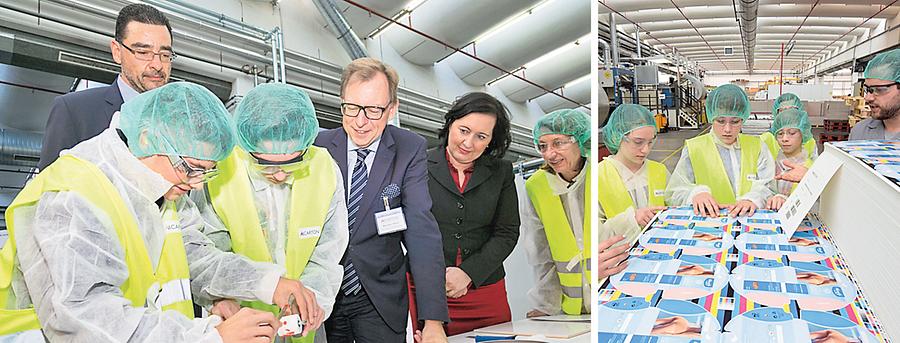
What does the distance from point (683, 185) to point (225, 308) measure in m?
1.19

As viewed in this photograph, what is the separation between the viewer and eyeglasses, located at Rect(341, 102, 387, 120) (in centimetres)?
130

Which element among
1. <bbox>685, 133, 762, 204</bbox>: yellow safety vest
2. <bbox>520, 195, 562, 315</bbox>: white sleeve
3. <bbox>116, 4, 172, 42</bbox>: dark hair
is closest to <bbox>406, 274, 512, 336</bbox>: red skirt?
<bbox>520, 195, 562, 315</bbox>: white sleeve

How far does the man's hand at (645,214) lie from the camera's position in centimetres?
159

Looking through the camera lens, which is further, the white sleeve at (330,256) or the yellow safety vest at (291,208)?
the white sleeve at (330,256)

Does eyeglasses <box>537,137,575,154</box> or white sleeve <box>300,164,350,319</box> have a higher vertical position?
eyeglasses <box>537,137,575,154</box>

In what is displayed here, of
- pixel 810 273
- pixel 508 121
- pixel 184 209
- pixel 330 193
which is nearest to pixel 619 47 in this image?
pixel 508 121

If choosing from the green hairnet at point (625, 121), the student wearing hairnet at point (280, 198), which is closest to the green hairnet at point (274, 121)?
the student wearing hairnet at point (280, 198)

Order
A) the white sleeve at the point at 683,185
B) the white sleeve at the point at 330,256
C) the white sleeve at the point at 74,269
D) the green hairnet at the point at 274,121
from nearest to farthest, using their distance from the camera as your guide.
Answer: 1. the white sleeve at the point at 74,269
2. the green hairnet at the point at 274,121
3. the white sleeve at the point at 330,256
4. the white sleeve at the point at 683,185

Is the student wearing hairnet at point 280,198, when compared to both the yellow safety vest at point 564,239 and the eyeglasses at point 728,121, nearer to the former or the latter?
the yellow safety vest at point 564,239

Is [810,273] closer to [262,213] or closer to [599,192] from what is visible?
[599,192]

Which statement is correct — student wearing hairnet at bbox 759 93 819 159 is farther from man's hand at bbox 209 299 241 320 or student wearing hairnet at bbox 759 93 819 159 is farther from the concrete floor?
man's hand at bbox 209 299 241 320

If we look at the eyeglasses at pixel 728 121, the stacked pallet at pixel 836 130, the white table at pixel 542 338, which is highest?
the eyeglasses at pixel 728 121

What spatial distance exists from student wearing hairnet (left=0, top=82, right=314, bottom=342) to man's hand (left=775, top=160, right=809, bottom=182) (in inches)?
53.9

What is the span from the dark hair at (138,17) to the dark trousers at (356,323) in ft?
2.23
